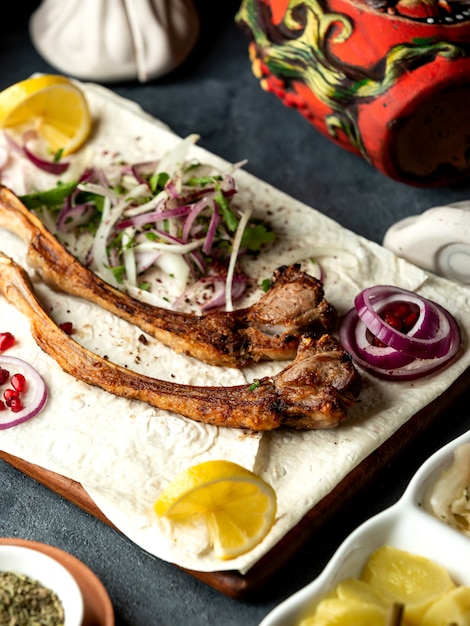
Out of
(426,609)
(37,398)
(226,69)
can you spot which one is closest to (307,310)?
(37,398)

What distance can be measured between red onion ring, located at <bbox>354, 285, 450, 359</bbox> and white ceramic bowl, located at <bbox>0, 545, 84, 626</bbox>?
62.7 inches

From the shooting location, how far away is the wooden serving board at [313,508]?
3457 mm

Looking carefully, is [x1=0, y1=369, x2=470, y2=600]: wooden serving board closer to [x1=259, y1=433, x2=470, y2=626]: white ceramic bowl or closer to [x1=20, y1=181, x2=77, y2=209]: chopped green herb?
[x1=259, y1=433, x2=470, y2=626]: white ceramic bowl

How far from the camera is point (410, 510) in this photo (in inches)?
129

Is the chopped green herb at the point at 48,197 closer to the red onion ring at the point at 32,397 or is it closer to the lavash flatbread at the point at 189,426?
the lavash flatbread at the point at 189,426

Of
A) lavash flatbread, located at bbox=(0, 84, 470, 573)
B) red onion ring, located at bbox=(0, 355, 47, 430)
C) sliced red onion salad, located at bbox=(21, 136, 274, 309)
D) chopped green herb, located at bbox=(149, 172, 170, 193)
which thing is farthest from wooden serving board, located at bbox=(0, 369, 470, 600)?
chopped green herb, located at bbox=(149, 172, 170, 193)

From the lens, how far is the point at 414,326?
4.08 m

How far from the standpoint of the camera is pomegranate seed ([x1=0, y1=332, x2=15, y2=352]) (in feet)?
13.9

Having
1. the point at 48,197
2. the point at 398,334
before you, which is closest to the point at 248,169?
the point at 48,197

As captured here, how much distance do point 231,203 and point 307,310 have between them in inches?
37.1

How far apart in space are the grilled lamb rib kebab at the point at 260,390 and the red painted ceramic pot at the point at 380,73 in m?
1.28

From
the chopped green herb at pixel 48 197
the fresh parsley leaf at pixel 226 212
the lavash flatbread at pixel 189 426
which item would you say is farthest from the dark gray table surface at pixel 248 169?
the chopped green herb at pixel 48 197

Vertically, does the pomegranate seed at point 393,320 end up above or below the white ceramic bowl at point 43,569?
below

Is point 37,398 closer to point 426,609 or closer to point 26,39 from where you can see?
point 426,609
